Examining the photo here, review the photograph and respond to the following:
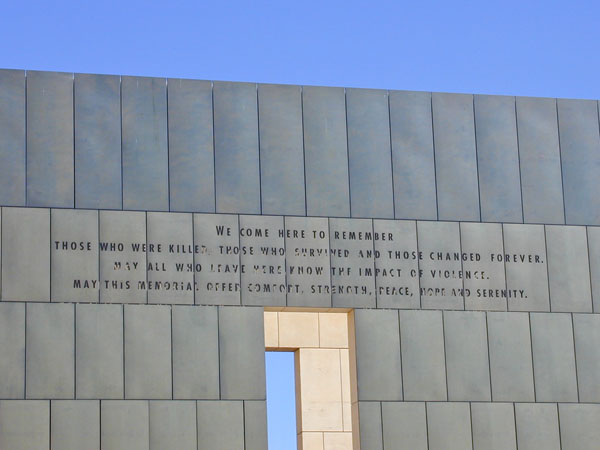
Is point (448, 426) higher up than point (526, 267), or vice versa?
point (526, 267)

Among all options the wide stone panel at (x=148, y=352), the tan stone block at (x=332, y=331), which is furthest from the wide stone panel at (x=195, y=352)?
the tan stone block at (x=332, y=331)

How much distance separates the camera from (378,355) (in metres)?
19.6

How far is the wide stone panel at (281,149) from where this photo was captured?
19844 mm

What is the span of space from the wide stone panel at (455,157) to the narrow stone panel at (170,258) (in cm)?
446

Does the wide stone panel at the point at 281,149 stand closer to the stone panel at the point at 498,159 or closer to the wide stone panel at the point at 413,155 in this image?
the wide stone panel at the point at 413,155

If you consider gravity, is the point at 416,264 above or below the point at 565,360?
above

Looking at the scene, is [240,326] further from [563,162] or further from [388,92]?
[563,162]

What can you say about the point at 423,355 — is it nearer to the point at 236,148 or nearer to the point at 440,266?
the point at 440,266

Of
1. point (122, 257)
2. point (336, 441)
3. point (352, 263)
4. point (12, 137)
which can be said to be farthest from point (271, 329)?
point (12, 137)

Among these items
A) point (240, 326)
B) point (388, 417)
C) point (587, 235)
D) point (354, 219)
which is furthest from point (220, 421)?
point (587, 235)

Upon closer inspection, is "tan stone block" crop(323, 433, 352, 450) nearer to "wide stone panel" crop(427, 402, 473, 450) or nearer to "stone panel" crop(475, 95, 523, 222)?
"wide stone panel" crop(427, 402, 473, 450)

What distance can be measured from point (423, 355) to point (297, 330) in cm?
669

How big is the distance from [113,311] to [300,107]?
477 cm

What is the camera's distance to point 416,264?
20078 mm
